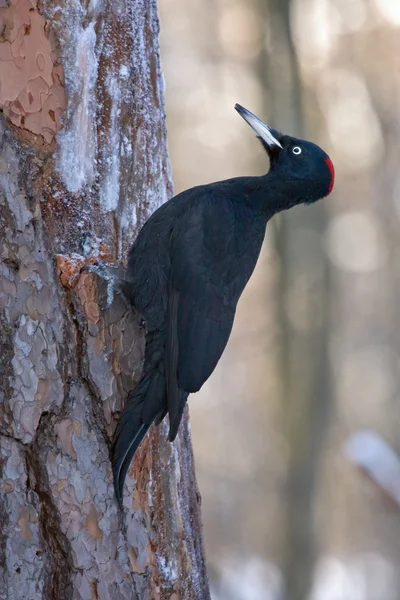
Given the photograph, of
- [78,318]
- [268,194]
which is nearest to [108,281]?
[78,318]

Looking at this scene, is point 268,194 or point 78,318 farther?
point 268,194

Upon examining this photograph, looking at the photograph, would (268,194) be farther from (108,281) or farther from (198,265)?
(108,281)

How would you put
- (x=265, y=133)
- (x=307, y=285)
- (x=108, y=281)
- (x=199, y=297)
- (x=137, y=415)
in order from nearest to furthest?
(x=137, y=415), (x=108, y=281), (x=199, y=297), (x=265, y=133), (x=307, y=285)

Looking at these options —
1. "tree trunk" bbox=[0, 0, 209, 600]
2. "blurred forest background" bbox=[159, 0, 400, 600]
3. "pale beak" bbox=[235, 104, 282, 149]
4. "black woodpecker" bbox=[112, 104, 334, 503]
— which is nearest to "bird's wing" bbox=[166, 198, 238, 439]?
"black woodpecker" bbox=[112, 104, 334, 503]

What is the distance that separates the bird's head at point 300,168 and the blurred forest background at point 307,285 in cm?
392

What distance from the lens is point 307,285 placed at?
7.18m

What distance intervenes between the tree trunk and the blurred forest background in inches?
177

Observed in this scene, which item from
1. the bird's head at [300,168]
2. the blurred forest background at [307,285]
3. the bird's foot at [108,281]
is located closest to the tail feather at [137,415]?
the bird's foot at [108,281]

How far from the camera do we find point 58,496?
1.87 meters

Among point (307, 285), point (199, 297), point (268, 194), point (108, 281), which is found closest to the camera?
point (108, 281)

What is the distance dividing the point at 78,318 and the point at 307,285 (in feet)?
17.4

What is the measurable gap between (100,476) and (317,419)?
217 inches

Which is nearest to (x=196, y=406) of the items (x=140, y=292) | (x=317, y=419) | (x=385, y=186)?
(x=317, y=419)

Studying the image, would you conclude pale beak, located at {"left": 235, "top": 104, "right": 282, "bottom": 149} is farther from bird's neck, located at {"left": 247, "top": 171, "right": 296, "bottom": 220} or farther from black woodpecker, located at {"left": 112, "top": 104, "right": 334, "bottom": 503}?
bird's neck, located at {"left": 247, "top": 171, "right": 296, "bottom": 220}
